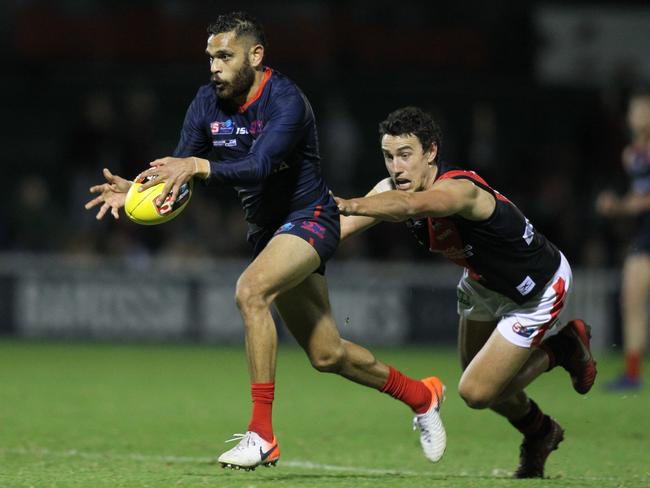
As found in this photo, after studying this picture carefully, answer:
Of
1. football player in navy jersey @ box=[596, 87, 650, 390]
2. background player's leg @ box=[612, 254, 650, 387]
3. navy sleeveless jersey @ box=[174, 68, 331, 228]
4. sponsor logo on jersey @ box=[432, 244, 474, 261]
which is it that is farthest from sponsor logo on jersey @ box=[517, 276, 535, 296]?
background player's leg @ box=[612, 254, 650, 387]

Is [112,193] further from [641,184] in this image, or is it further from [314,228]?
[641,184]

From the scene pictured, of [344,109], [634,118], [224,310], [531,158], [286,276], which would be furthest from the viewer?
[344,109]

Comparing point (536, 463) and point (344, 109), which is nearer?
point (536, 463)

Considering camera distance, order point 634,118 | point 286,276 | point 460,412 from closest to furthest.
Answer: point 286,276
point 460,412
point 634,118

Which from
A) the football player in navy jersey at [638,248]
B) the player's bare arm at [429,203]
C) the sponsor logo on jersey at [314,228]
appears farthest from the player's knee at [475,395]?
the football player in navy jersey at [638,248]

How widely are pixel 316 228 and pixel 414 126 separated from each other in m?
0.76

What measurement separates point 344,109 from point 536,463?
45.3 ft

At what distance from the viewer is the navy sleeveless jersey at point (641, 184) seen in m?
11.2

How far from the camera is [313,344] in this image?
23.5 ft

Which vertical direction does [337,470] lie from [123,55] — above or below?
below

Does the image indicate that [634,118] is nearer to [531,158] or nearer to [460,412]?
[460,412]

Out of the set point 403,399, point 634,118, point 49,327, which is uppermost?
point 634,118

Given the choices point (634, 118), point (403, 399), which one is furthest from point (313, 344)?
point (634, 118)

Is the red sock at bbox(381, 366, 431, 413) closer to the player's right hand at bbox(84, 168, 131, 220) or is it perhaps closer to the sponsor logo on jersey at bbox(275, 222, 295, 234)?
the sponsor logo on jersey at bbox(275, 222, 295, 234)
